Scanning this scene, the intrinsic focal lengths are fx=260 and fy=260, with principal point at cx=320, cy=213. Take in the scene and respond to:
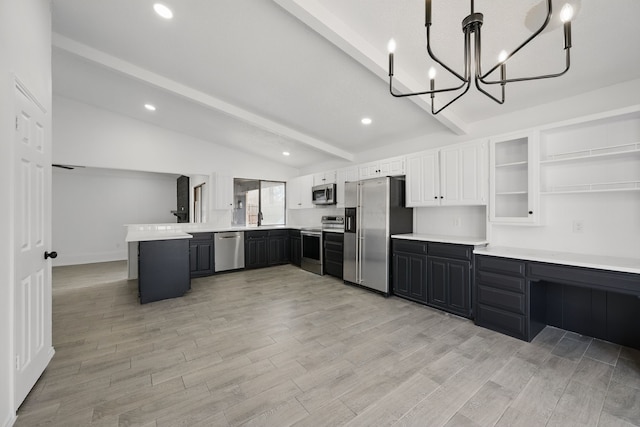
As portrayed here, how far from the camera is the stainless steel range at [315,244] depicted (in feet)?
17.7

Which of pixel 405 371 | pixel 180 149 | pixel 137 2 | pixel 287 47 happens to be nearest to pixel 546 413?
pixel 405 371

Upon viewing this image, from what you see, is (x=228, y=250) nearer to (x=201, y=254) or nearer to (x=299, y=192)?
(x=201, y=254)

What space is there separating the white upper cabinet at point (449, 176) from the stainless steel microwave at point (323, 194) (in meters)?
1.84

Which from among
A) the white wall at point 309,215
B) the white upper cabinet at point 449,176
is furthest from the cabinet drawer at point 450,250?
the white wall at point 309,215

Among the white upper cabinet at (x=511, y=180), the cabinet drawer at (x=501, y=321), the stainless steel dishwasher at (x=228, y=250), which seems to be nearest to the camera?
the cabinet drawer at (x=501, y=321)

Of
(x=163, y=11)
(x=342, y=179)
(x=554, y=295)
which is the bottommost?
(x=554, y=295)

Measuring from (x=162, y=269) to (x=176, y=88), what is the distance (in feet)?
8.51

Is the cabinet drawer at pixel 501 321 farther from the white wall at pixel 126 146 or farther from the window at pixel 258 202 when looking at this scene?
the white wall at pixel 126 146

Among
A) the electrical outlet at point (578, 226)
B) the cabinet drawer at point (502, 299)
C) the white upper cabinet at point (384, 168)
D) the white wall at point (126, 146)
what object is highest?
the white wall at point (126, 146)

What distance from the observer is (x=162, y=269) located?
3.82 m

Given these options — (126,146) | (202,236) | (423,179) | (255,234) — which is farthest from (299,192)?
(126,146)

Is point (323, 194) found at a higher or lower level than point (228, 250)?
higher

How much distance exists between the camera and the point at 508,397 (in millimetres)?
1819

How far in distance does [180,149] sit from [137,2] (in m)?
3.60
